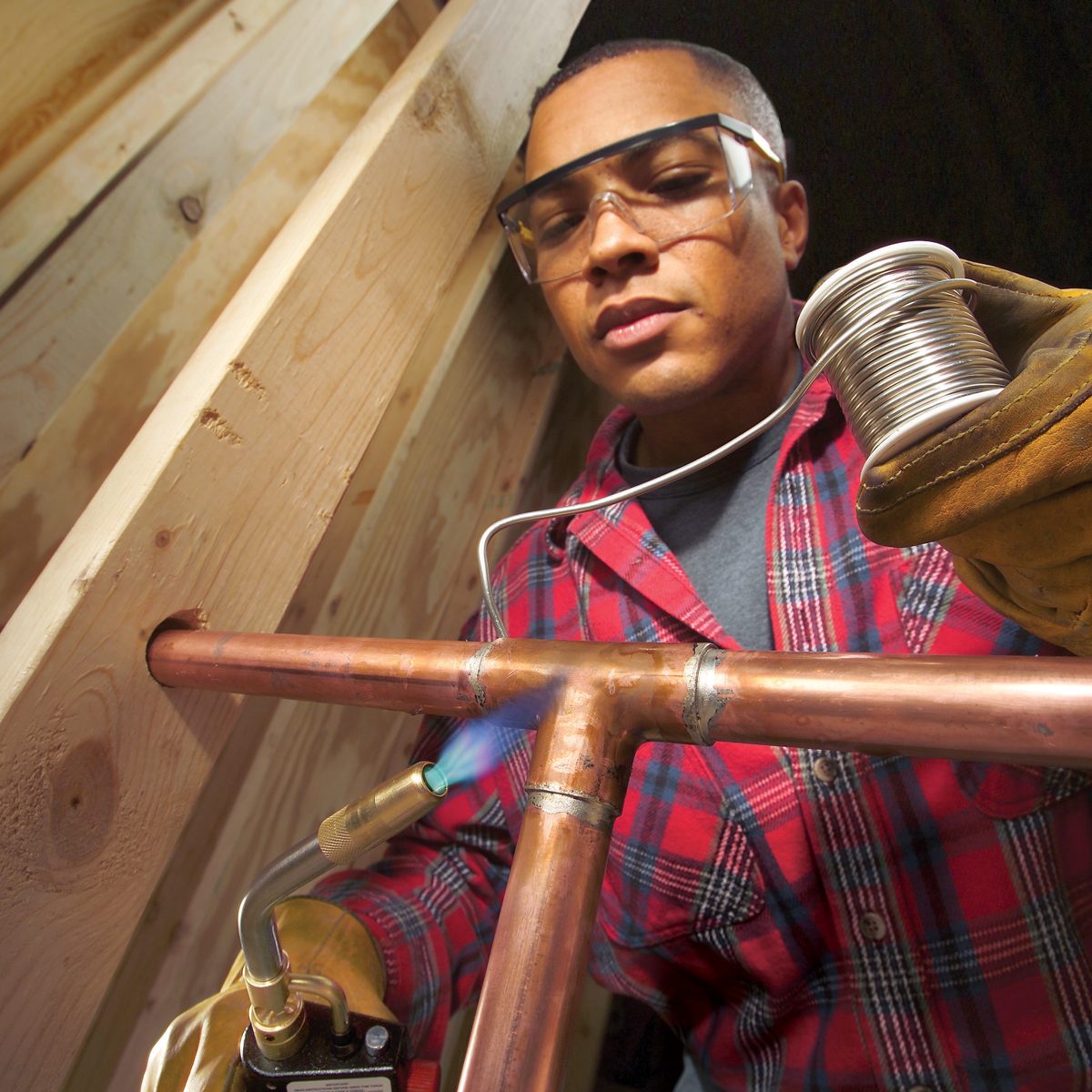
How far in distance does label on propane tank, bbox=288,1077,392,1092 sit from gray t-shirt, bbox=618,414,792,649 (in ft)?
1.90

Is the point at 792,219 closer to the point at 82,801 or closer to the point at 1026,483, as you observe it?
the point at 1026,483

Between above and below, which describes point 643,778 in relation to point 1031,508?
below

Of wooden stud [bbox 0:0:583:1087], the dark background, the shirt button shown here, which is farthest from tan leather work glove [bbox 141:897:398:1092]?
the dark background

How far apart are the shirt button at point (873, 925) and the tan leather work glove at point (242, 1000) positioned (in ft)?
1.65

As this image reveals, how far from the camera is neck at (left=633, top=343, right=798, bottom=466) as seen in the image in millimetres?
1065

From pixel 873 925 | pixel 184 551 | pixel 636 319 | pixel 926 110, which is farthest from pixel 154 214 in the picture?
pixel 926 110

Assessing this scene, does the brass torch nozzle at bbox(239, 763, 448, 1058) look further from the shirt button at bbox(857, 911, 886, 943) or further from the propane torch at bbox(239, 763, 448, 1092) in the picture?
the shirt button at bbox(857, 911, 886, 943)

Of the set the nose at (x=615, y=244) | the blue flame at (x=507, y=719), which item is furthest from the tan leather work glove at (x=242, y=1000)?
the nose at (x=615, y=244)

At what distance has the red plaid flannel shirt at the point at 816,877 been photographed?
717 mm

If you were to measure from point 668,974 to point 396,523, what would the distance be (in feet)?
2.61

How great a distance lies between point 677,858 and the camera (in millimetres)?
864

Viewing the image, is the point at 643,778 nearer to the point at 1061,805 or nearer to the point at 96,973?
the point at 1061,805

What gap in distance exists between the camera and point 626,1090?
128cm

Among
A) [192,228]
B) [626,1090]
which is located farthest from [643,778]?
[192,228]
